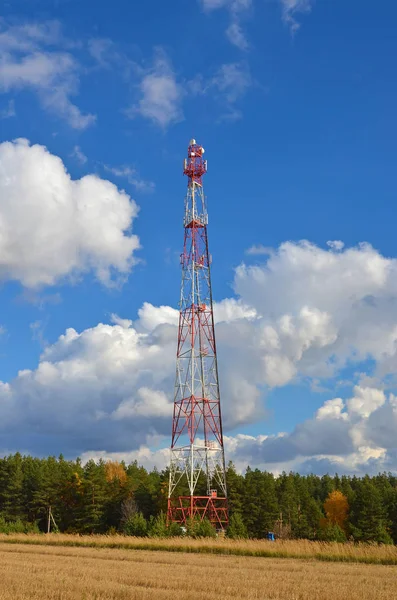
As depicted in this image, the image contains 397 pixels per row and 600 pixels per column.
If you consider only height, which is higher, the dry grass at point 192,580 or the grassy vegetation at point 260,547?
the grassy vegetation at point 260,547

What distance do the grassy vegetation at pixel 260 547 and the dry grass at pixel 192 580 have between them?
9.55ft

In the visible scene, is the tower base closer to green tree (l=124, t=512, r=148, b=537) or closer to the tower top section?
green tree (l=124, t=512, r=148, b=537)

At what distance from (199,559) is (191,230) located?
119 feet

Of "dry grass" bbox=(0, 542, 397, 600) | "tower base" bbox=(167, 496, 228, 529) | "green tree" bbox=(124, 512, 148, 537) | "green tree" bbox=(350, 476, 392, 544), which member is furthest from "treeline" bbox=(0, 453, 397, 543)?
"dry grass" bbox=(0, 542, 397, 600)

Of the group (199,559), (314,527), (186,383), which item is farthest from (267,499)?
(199,559)

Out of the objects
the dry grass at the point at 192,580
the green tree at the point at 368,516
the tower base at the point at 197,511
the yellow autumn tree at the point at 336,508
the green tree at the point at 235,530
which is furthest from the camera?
the yellow autumn tree at the point at 336,508

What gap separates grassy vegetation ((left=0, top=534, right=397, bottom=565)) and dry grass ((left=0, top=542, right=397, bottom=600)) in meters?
2.91

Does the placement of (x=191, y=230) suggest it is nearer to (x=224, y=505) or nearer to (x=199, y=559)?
(x=224, y=505)

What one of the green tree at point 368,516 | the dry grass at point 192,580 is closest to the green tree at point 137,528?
the dry grass at point 192,580

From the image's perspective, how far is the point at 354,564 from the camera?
102 ft

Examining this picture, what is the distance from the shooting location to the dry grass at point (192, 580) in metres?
18.7

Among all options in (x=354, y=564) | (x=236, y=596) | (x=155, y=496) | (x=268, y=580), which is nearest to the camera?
(x=236, y=596)

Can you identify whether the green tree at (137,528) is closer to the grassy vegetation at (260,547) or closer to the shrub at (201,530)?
the shrub at (201,530)

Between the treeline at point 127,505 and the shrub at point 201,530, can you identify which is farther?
the treeline at point 127,505
